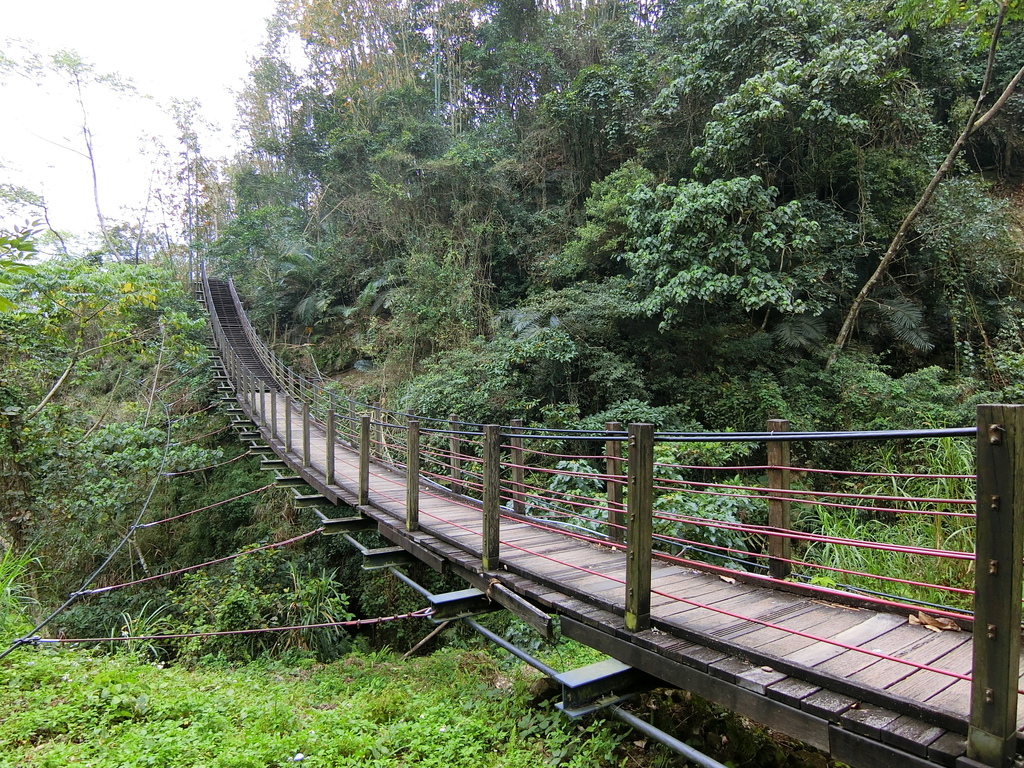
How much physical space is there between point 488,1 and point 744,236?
37.9ft

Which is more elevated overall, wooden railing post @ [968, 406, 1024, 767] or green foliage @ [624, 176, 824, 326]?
green foliage @ [624, 176, 824, 326]

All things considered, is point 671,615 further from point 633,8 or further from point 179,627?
point 633,8

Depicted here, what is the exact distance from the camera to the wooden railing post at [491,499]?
10.5ft

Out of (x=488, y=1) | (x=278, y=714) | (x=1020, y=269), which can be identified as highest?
(x=488, y=1)

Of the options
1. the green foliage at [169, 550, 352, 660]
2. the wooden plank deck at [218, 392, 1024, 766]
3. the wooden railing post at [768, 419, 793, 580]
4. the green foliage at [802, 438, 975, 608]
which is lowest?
the green foliage at [169, 550, 352, 660]

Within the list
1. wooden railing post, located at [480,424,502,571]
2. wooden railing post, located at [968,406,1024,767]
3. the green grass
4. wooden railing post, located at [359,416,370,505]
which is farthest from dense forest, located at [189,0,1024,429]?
wooden railing post, located at [968,406,1024,767]

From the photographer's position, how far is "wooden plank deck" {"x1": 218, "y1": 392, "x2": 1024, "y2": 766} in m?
1.53

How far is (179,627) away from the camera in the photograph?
18.8ft

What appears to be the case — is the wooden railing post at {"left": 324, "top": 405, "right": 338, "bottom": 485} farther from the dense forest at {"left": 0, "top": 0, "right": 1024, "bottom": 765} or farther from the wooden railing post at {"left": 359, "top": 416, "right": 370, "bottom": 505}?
the dense forest at {"left": 0, "top": 0, "right": 1024, "bottom": 765}

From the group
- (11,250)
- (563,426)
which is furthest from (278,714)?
(563,426)

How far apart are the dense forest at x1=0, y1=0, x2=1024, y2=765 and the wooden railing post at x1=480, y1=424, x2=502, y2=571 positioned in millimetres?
988

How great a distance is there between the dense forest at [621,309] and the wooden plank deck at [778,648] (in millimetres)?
1025

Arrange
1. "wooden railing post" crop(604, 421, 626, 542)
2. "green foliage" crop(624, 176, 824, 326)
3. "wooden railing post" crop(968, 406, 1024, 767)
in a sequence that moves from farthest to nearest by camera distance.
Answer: "green foliage" crop(624, 176, 824, 326)
"wooden railing post" crop(604, 421, 626, 542)
"wooden railing post" crop(968, 406, 1024, 767)

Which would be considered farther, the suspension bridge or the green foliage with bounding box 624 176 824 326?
the green foliage with bounding box 624 176 824 326
